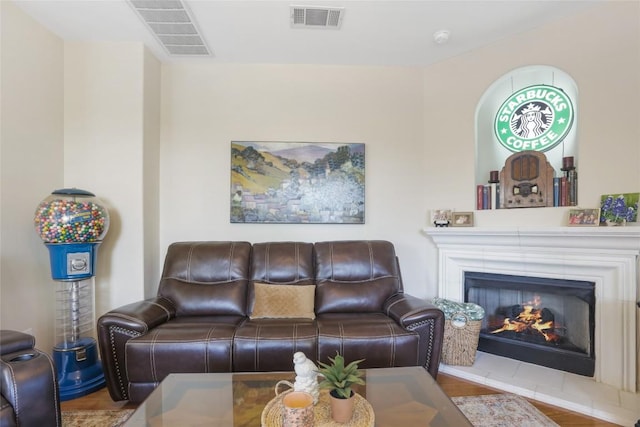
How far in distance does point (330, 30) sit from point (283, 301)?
2.20 metres

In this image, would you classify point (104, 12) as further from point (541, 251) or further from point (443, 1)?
point (541, 251)

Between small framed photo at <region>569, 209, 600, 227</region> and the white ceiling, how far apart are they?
1.49 meters

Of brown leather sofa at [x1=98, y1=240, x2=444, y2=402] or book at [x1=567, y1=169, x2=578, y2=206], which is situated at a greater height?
book at [x1=567, y1=169, x2=578, y2=206]

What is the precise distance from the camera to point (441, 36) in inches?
97.1

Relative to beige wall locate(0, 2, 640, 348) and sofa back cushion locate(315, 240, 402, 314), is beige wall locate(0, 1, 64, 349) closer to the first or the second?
beige wall locate(0, 2, 640, 348)

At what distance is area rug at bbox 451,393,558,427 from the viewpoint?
5.88ft

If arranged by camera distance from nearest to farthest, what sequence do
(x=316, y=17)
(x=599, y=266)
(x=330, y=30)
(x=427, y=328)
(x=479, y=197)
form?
(x=427, y=328) → (x=599, y=266) → (x=316, y=17) → (x=330, y=30) → (x=479, y=197)

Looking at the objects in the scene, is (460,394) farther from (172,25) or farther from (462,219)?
(172,25)

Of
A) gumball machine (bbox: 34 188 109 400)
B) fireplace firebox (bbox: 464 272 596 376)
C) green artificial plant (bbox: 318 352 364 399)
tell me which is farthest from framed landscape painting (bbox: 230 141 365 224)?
green artificial plant (bbox: 318 352 364 399)

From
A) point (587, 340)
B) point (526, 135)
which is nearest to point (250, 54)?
point (526, 135)

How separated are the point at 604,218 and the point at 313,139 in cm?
237

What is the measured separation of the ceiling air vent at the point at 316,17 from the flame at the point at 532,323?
2.77 m

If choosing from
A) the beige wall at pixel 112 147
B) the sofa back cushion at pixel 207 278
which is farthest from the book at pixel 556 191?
the beige wall at pixel 112 147

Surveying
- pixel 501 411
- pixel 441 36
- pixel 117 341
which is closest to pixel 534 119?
pixel 441 36
